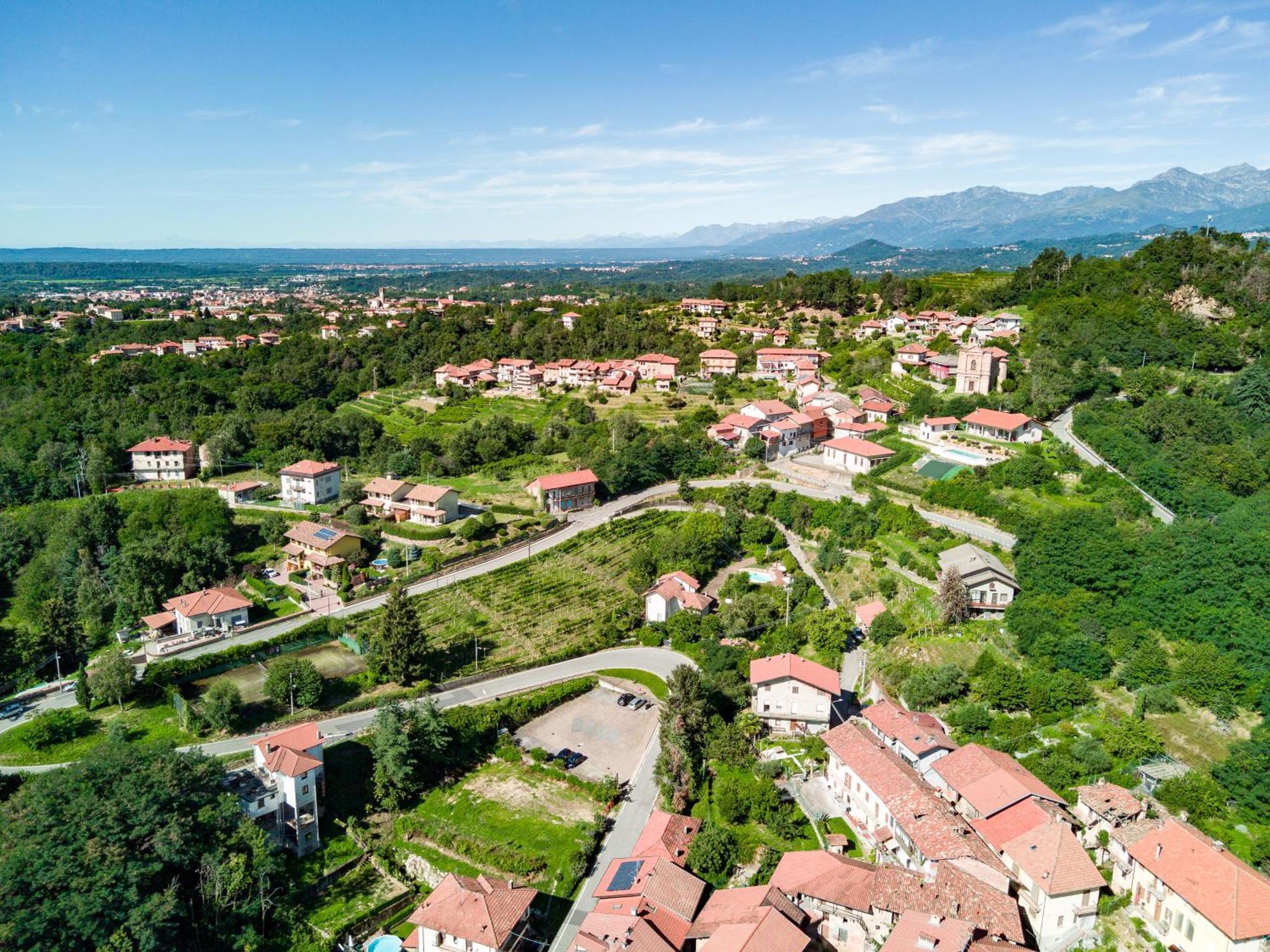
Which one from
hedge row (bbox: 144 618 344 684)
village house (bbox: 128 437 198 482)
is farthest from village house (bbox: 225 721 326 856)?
village house (bbox: 128 437 198 482)

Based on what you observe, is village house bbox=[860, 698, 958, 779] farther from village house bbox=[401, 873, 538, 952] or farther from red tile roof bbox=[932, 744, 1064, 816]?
village house bbox=[401, 873, 538, 952]

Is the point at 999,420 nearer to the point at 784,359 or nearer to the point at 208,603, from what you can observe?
the point at 784,359

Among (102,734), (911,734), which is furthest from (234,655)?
(911,734)

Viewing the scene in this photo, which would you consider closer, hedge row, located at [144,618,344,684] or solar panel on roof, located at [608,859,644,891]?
A: solar panel on roof, located at [608,859,644,891]

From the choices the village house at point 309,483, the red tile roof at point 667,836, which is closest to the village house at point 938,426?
the red tile roof at point 667,836

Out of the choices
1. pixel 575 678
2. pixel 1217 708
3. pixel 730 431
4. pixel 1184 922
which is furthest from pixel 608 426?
pixel 1184 922
